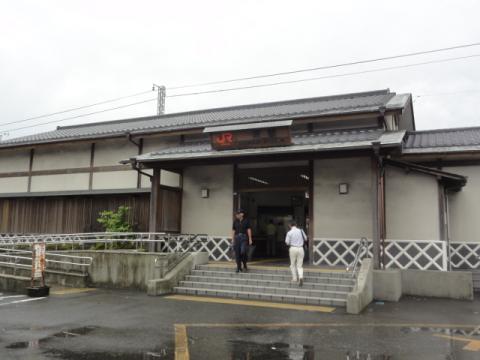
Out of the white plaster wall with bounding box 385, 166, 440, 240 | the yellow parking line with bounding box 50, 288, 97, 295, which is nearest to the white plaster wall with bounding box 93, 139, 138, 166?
the yellow parking line with bounding box 50, 288, 97, 295

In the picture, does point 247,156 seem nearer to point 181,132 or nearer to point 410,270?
point 181,132

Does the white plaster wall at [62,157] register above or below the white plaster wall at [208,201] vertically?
above

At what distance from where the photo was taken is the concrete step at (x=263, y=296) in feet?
33.1

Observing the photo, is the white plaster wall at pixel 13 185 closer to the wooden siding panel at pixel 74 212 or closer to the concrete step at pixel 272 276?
the wooden siding panel at pixel 74 212

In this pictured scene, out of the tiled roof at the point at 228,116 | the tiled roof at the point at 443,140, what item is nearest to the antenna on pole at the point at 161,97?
the tiled roof at the point at 228,116

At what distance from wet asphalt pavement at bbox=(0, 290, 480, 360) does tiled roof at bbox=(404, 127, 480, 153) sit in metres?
4.87

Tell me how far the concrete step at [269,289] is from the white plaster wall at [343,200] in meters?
2.96

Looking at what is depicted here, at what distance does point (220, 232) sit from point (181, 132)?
12.8 feet

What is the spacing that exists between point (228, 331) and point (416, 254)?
690 cm

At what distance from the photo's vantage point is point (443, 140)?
14.3m

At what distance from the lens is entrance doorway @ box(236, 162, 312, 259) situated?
14141 mm

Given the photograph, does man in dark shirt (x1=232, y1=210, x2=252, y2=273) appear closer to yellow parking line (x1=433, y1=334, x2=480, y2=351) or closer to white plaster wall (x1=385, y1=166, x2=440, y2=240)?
white plaster wall (x1=385, y1=166, x2=440, y2=240)

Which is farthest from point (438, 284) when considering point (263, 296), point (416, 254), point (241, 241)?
point (241, 241)

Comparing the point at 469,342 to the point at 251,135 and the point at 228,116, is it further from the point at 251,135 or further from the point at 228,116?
the point at 228,116
